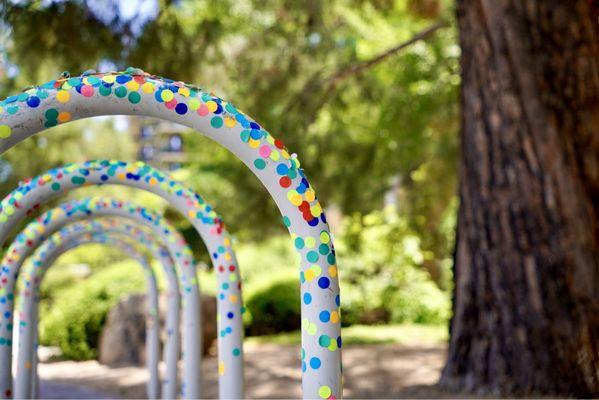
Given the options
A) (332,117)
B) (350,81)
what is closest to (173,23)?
(350,81)

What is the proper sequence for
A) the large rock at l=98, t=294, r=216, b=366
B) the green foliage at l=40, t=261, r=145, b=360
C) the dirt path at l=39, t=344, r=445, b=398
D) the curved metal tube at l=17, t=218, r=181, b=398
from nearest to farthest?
the curved metal tube at l=17, t=218, r=181, b=398 < the dirt path at l=39, t=344, r=445, b=398 < the large rock at l=98, t=294, r=216, b=366 < the green foliage at l=40, t=261, r=145, b=360

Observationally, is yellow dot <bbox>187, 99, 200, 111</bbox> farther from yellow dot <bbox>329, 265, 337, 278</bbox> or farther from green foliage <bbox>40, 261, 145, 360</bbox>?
green foliage <bbox>40, 261, 145, 360</bbox>

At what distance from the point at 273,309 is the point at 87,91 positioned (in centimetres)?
1129

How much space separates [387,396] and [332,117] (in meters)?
6.13

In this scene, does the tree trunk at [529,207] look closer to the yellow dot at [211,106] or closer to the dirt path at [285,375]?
the dirt path at [285,375]

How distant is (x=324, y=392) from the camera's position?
216cm

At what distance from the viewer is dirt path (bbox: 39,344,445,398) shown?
6859 mm

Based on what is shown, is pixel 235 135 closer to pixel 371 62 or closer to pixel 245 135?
pixel 245 135

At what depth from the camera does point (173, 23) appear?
8719 mm

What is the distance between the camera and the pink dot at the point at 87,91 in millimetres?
2072

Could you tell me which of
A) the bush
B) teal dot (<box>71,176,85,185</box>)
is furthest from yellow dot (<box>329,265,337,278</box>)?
the bush

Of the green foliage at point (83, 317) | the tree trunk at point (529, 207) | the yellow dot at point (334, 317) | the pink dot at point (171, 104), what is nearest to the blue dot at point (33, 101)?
the pink dot at point (171, 104)

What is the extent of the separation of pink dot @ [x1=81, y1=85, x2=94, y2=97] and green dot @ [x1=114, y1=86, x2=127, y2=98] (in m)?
0.07

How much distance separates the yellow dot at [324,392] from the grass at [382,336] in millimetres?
8719
